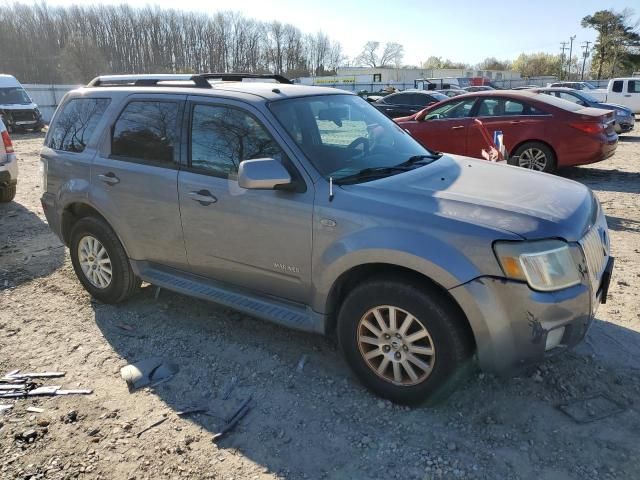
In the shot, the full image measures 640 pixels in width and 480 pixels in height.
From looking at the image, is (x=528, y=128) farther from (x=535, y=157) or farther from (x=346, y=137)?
(x=346, y=137)

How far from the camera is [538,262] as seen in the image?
2607mm

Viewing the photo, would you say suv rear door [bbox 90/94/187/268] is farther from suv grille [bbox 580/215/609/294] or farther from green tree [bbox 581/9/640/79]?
green tree [bbox 581/9/640/79]

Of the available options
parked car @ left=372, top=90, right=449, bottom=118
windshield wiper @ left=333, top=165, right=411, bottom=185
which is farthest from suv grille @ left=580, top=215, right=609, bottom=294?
parked car @ left=372, top=90, right=449, bottom=118

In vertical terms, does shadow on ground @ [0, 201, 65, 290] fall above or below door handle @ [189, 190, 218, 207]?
below

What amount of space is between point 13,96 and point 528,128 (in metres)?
21.6

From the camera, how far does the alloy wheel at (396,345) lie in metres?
2.90

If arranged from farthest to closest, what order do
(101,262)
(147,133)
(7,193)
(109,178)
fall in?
1. (7,193)
2. (101,262)
3. (109,178)
4. (147,133)

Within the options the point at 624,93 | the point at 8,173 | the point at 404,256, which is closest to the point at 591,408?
the point at 404,256

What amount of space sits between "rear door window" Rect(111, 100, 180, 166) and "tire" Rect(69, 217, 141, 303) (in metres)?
0.72

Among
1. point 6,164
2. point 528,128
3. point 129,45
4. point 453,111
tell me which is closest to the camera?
point 6,164

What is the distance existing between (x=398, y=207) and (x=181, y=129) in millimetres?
1834

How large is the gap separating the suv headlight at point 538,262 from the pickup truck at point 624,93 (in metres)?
24.0

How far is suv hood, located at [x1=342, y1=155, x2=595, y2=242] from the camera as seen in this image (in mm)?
2730

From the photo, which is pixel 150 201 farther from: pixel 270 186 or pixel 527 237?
pixel 527 237
